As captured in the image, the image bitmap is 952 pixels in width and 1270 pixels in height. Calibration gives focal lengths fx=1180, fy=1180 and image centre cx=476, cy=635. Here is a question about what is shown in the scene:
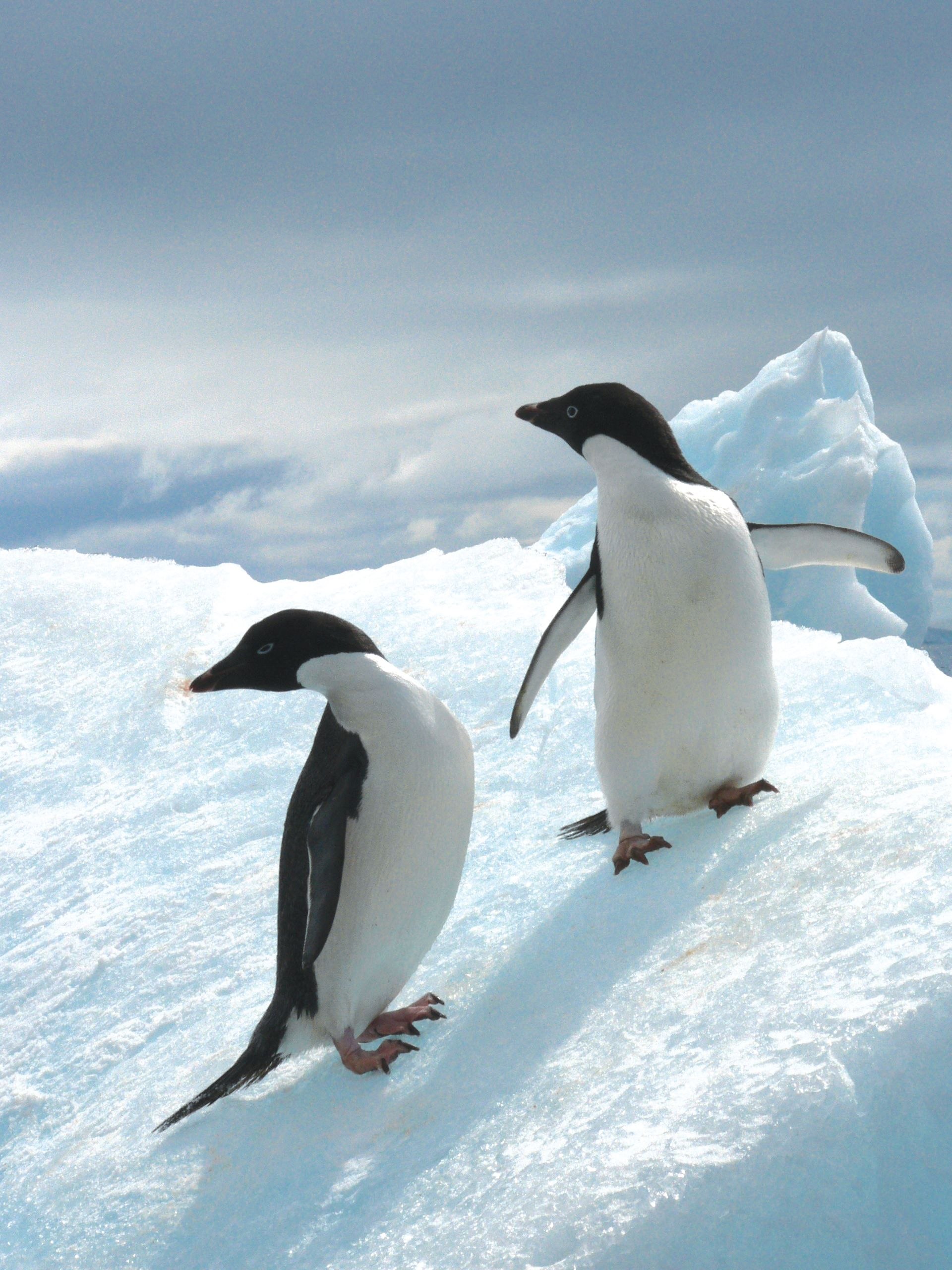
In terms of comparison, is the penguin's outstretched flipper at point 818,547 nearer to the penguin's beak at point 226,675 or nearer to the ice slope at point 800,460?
the penguin's beak at point 226,675

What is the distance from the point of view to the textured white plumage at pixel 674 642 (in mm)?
2412

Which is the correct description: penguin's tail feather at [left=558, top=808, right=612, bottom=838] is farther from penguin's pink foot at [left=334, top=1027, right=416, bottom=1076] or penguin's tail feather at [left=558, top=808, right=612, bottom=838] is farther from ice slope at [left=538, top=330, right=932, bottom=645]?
ice slope at [left=538, top=330, right=932, bottom=645]

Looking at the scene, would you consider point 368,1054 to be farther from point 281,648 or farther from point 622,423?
point 622,423

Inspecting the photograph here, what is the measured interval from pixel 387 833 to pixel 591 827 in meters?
0.95

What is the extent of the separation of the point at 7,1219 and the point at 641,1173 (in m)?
1.42

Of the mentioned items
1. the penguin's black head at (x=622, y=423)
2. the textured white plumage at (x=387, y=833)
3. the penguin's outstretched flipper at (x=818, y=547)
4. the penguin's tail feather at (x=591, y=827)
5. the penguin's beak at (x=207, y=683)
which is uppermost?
the penguin's black head at (x=622, y=423)

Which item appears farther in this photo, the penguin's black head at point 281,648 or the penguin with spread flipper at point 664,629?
the penguin with spread flipper at point 664,629

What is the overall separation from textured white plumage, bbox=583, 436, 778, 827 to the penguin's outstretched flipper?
0.31 metres

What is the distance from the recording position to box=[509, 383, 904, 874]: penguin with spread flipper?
2.42 m

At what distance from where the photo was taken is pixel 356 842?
6.73 ft

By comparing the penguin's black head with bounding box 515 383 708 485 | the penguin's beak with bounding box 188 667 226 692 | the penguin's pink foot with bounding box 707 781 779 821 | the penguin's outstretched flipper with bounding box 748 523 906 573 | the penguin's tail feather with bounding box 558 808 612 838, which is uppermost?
the penguin's black head with bounding box 515 383 708 485

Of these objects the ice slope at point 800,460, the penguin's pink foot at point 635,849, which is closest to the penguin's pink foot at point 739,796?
the penguin's pink foot at point 635,849

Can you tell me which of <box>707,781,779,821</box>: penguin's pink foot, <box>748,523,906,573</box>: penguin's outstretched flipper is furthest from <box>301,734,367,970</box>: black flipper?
<box>748,523,906,573</box>: penguin's outstretched flipper

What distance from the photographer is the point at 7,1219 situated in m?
2.23
